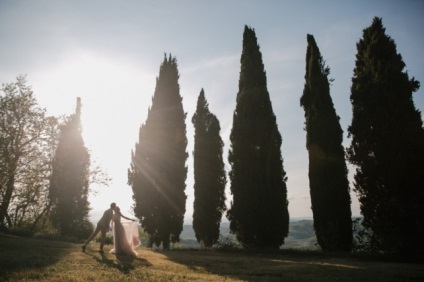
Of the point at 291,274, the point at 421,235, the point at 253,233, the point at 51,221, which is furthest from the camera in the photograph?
the point at 51,221

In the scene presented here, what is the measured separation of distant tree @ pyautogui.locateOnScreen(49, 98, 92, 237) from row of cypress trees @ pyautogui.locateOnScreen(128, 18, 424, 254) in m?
10.1

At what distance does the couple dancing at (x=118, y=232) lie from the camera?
13281 millimetres

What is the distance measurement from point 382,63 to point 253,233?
14.9 meters

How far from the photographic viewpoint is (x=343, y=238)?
2103 cm

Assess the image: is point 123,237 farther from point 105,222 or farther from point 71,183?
point 71,183

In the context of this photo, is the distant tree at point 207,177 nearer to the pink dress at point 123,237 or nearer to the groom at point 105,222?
the pink dress at point 123,237

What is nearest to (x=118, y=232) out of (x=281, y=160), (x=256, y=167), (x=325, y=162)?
(x=256, y=167)

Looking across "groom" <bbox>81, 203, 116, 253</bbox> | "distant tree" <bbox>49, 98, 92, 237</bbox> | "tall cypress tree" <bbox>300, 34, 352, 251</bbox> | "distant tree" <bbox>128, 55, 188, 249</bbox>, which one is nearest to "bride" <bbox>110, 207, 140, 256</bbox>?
"groom" <bbox>81, 203, 116, 253</bbox>

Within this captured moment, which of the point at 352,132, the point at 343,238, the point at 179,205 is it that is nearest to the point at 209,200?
the point at 179,205

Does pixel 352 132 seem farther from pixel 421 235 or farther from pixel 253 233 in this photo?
pixel 253 233

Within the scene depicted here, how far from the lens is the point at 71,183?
32.5 meters

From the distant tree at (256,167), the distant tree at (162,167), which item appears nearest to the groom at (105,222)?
the distant tree at (162,167)

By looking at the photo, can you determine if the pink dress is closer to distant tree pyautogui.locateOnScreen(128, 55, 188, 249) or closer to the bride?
the bride

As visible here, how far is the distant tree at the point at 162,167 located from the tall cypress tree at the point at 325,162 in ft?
37.3
